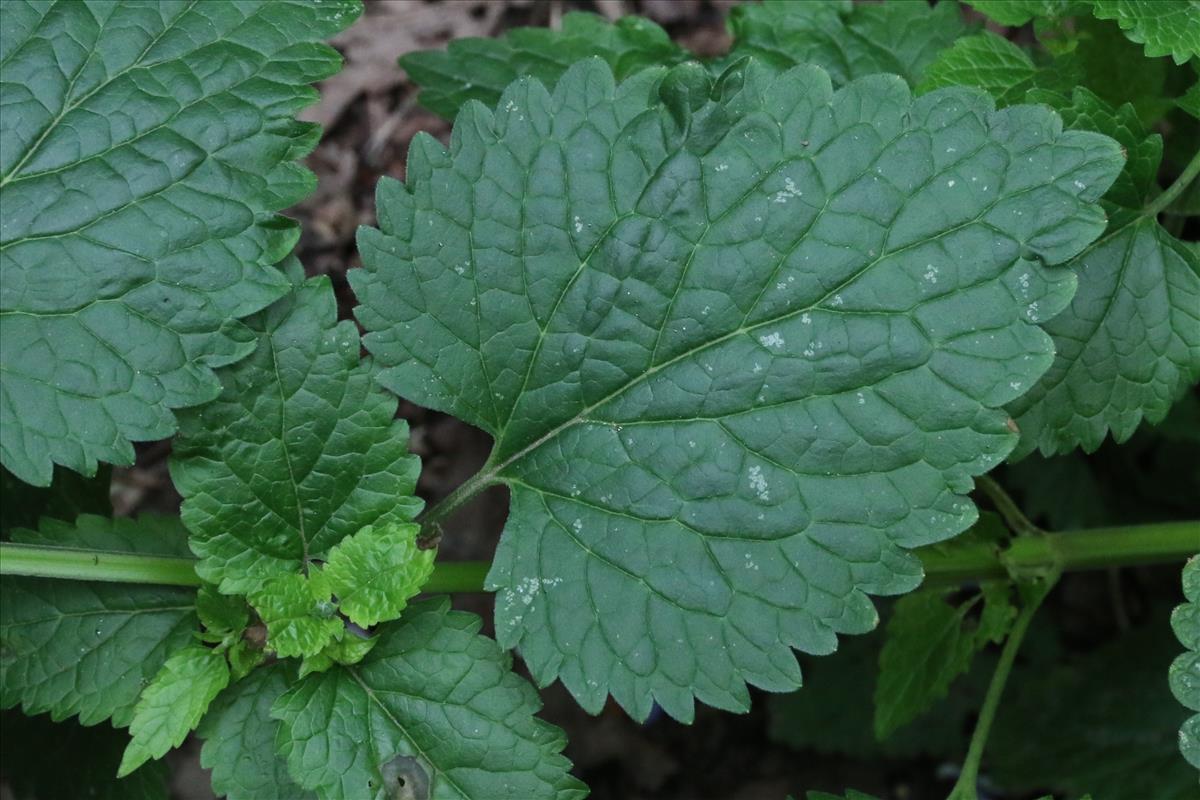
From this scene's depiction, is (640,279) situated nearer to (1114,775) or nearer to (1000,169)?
(1000,169)

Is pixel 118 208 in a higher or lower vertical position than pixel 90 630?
higher

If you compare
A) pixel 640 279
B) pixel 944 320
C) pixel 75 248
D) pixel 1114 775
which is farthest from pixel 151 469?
Result: pixel 1114 775

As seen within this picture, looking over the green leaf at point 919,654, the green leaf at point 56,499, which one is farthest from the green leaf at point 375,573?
the green leaf at point 919,654

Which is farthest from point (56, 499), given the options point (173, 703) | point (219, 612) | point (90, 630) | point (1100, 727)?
point (1100, 727)

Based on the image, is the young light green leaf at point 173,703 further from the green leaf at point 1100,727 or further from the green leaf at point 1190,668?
the green leaf at point 1100,727

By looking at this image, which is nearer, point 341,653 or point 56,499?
point 341,653

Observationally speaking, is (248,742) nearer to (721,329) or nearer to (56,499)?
(56,499)

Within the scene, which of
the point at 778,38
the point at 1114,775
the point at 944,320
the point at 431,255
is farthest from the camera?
the point at 1114,775
